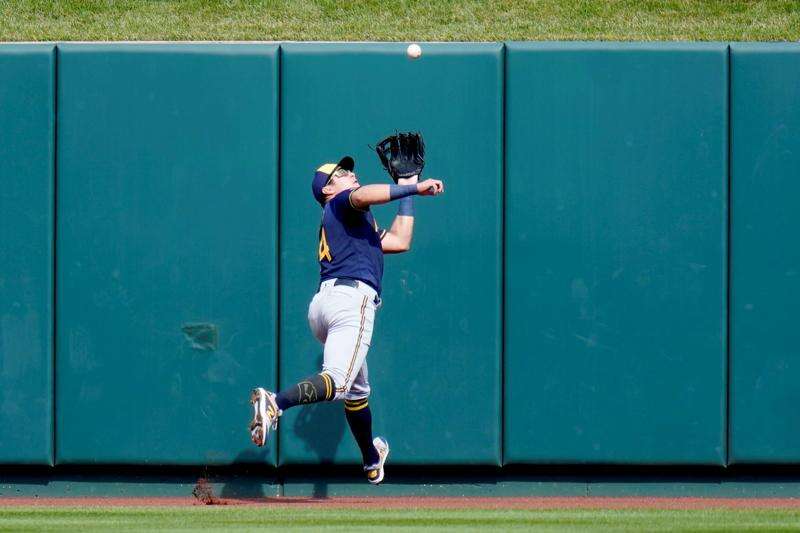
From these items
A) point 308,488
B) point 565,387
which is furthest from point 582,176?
point 308,488

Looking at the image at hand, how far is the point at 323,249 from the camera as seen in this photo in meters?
6.11

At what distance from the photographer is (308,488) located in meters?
6.63

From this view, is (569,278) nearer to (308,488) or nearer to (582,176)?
(582,176)

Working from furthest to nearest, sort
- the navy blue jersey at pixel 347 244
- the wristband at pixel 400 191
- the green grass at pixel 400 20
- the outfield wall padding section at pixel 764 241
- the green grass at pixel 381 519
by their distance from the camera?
the green grass at pixel 400 20 < the outfield wall padding section at pixel 764 241 < the navy blue jersey at pixel 347 244 < the wristband at pixel 400 191 < the green grass at pixel 381 519

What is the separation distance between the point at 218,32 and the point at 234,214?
5.44 feet

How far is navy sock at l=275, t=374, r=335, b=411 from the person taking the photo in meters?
5.63

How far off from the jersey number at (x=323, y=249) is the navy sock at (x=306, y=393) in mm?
675

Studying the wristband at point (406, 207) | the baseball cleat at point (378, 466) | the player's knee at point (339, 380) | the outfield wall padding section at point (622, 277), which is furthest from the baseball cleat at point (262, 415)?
the outfield wall padding section at point (622, 277)

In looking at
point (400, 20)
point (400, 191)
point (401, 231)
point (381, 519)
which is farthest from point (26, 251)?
point (400, 20)

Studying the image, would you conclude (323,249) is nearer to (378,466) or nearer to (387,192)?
(387,192)

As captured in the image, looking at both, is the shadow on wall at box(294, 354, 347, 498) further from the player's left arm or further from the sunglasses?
the sunglasses

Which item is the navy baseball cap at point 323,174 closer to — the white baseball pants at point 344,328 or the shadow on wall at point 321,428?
the white baseball pants at point 344,328

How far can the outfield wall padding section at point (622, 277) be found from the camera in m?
6.50

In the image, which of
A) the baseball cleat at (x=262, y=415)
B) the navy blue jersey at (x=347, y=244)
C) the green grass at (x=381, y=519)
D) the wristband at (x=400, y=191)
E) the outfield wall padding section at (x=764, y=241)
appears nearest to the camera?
the green grass at (x=381, y=519)
